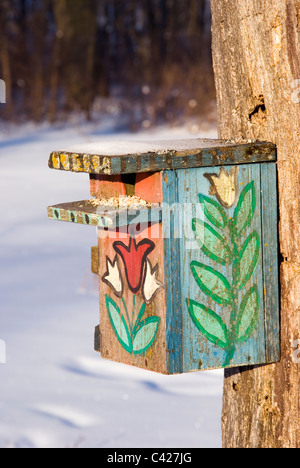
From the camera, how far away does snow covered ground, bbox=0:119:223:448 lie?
512cm

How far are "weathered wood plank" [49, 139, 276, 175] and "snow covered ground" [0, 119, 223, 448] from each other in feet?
9.49

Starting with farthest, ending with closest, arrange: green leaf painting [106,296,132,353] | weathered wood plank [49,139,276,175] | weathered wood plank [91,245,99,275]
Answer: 1. weathered wood plank [91,245,99,275]
2. green leaf painting [106,296,132,353]
3. weathered wood plank [49,139,276,175]

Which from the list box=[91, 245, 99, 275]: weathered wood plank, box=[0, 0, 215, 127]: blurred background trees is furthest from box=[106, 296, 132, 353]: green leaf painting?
box=[0, 0, 215, 127]: blurred background trees

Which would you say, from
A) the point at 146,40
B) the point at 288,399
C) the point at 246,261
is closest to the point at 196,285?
the point at 246,261

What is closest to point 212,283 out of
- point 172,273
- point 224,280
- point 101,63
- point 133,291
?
point 224,280

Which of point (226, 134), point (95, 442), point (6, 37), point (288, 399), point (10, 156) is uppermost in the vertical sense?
point (6, 37)

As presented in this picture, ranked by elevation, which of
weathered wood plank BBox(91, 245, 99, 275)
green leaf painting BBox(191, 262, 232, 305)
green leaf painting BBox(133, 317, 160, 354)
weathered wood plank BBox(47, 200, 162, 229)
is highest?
weathered wood plank BBox(47, 200, 162, 229)

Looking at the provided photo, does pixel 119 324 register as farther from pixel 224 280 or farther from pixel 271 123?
pixel 271 123

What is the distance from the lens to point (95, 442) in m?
5.00

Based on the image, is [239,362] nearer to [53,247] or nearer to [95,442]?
[95,442]

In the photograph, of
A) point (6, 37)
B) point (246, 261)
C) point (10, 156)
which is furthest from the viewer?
point (6, 37)

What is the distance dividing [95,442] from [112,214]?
2.99 m

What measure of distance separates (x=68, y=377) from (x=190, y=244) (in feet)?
11.9

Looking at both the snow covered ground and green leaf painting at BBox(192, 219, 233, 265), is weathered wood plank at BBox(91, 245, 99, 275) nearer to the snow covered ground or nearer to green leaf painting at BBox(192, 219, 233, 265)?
green leaf painting at BBox(192, 219, 233, 265)
